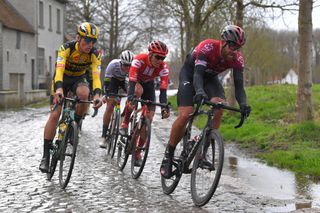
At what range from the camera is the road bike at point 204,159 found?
6.62m

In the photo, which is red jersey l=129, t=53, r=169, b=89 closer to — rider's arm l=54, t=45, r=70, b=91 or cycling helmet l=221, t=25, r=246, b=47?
rider's arm l=54, t=45, r=70, b=91

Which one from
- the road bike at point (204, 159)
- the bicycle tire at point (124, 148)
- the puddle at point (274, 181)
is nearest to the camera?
the road bike at point (204, 159)

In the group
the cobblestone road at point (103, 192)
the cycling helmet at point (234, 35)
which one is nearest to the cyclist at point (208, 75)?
the cycling helmet at point (234, 35)

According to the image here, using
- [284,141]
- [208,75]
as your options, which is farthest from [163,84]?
[284,141]

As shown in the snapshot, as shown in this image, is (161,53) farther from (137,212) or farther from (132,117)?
(137,212)

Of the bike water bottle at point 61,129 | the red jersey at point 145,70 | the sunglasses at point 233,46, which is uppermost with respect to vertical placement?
the sunglasses at point 233,46

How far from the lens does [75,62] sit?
846 cm

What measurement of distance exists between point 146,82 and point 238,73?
2.78 metres

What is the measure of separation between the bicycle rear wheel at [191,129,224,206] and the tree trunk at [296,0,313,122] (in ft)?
22.0

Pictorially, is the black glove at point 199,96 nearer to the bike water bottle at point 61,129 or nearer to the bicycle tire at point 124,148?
the bike water bottle at point 61,129

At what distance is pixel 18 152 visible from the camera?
11461mm

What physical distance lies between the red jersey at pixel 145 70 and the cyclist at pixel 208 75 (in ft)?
4.54

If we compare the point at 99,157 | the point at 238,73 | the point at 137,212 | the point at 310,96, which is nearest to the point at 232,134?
the point at 310,96

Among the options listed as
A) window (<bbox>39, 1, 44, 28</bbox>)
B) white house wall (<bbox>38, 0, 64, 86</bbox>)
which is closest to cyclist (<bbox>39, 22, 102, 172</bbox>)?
white house wall (<bbox>38, 0, 64, 86</bbox>)
